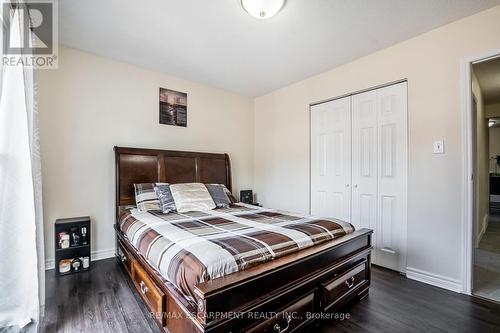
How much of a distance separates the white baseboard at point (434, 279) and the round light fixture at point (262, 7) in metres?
2.87

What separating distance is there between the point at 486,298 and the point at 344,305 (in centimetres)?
130

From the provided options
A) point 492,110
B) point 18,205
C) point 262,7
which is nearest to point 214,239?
point 18,205

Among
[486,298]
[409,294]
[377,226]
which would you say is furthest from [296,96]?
[486,298]

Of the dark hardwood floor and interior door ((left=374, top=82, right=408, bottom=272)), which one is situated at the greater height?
interior door ((left=374, top=82, right=408, bottom=272))

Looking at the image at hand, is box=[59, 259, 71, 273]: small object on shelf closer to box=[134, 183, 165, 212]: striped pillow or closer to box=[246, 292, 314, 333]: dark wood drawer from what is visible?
box=[134, 183, 165, 212]: striped pillow

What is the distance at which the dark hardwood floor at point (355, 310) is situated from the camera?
165 centimetres

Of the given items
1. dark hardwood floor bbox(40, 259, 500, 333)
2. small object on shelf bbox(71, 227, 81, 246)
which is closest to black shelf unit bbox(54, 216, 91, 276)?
small object on shelf bbox(71, 227, 81, 246)

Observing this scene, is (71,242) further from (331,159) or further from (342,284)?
(331,159)

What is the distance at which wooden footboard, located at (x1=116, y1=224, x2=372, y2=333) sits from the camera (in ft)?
3.81

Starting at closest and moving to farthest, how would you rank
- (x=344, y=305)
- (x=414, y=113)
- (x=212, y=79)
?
(x=344, y=305) < (x=414, y=113) < (x=212, y=79)

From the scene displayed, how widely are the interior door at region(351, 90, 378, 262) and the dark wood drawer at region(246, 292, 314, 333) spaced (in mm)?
1689

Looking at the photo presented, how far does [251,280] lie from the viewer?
49.3 inches

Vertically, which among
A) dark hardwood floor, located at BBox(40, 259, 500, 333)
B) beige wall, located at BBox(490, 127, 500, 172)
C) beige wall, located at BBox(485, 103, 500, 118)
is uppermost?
beige wall, located at BBox(485, 103, 500, 118)

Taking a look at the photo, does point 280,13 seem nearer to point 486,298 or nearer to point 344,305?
point 344,305
